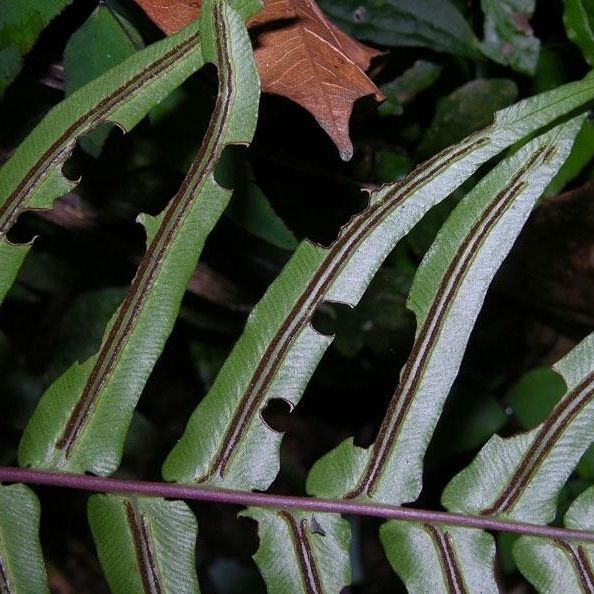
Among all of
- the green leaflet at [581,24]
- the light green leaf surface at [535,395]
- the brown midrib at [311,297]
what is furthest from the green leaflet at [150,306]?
the light green leaf surface at [535,395]

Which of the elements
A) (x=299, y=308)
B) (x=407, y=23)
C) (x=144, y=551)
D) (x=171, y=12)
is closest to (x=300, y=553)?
(x=144, y=551)

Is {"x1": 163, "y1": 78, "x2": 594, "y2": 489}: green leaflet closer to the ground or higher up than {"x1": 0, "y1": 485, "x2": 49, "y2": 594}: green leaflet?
higher up

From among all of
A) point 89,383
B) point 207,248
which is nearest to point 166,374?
point 207,248

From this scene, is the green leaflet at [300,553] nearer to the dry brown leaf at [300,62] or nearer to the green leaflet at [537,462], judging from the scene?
the green leaflet at [537,462]

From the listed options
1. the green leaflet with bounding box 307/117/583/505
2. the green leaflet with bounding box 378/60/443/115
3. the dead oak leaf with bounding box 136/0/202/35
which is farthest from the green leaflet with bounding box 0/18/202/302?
the green leaflet with bounding box 378/60/443/115

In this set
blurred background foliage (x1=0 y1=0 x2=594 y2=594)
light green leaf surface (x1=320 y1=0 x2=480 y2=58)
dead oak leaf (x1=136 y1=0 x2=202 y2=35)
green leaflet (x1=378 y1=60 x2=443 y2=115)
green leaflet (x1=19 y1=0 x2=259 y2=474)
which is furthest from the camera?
green leaflet (x1=378 y1=60 x2=443 y2=115)

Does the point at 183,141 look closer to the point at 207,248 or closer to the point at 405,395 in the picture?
the point at 207,248

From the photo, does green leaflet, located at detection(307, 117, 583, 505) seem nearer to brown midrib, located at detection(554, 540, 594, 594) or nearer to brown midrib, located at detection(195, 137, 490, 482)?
brown midrib, located at detection(195, 137, 490, 482)
